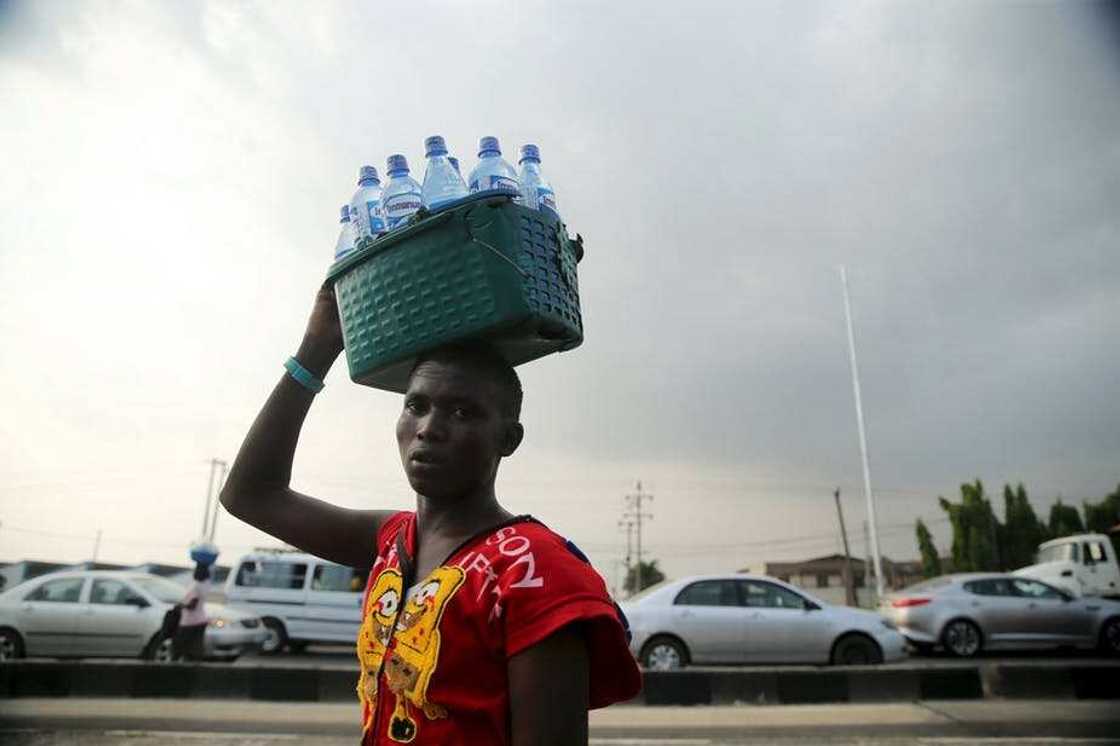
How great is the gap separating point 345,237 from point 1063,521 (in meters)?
42.1

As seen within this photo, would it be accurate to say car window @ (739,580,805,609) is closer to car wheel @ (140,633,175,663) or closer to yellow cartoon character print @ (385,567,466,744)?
car wheel @ (140,633,175,663)

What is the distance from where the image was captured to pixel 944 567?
42.4 metres

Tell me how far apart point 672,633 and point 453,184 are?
8.46 meters

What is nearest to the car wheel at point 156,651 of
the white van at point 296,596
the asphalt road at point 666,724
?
the white van at point 296,596

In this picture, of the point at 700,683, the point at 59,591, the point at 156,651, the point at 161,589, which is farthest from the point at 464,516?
the point at 161,589

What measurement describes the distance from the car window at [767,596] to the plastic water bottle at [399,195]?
348 inches

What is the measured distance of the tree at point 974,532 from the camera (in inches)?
1389

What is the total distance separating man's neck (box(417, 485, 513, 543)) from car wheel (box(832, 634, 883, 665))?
936cm

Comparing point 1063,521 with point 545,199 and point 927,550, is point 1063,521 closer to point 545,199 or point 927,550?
point 927,550

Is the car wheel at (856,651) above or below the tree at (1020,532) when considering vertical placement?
below

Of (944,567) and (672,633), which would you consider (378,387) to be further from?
(944,567)

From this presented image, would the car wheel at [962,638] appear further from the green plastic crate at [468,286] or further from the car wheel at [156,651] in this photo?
the green plastic crate at [468,286]

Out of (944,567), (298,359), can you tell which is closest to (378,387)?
(298,359)

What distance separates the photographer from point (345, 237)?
2.01 metres
